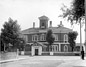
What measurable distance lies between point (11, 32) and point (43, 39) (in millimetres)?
26732

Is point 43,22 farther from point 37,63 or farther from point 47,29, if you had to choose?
point 37,63

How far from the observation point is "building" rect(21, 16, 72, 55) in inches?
2685

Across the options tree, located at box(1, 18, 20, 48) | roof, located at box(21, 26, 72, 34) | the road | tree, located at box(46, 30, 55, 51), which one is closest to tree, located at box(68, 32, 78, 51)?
tree, located at box(46, 30, 55, 51)

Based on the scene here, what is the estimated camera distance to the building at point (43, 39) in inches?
2685

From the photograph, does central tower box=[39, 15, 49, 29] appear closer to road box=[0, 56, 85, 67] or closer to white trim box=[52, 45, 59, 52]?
white trim box=[52, 45, 59, 52]

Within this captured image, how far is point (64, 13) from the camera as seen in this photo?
2116 cm

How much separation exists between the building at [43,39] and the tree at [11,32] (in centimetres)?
2121

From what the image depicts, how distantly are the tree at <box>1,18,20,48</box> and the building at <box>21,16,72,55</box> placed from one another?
69.6ft

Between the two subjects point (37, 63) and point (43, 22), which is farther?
point (43, 22)

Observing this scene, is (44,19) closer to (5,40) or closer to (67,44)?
(67,44)

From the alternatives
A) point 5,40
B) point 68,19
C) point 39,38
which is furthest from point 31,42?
point 68,19

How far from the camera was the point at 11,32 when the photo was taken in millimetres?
46375

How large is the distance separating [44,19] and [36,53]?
39.8 feet

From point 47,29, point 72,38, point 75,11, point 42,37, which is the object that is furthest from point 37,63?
point 47,29
